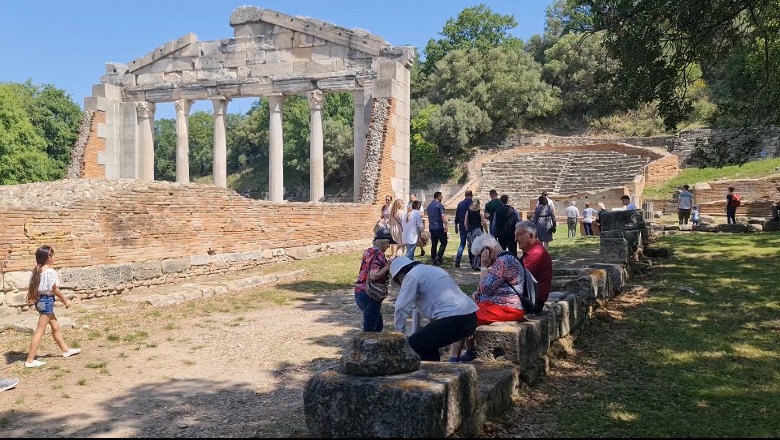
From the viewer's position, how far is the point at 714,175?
30.1 m

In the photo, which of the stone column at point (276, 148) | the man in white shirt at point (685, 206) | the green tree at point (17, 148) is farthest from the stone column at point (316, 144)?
the green tree at point (17, 148)

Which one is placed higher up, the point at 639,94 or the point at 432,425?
the point at 639,94

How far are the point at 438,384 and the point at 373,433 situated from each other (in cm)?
45

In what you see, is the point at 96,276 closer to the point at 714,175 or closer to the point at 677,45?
the point at 677,45

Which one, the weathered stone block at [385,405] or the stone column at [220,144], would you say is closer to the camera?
the weathered stone block at [385,405]

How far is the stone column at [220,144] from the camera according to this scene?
2362 centimetres

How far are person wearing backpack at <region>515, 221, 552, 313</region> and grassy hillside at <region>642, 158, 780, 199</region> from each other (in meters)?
24.7

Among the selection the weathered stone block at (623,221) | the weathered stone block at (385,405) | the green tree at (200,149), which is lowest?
the weathered stone block at (385,405)

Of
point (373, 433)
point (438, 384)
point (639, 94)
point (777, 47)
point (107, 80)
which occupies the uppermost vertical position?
point (107, 80)

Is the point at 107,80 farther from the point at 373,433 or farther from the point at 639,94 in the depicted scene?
the point at 373,433

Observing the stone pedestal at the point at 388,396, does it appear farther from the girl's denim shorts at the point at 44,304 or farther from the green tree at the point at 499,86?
the green tree at the point at 499,86

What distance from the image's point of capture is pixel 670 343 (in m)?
6.49

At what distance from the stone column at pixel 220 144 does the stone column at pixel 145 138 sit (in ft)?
9.00

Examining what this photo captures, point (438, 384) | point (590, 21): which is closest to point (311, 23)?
point (590, 21)
